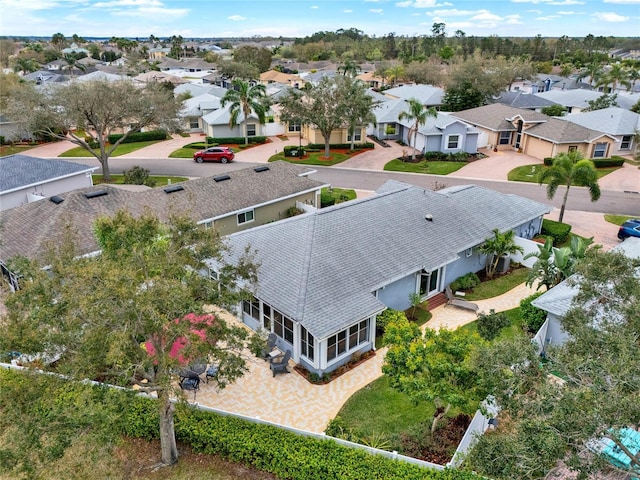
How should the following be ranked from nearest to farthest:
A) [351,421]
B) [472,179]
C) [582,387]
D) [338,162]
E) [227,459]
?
1. [582,387]
2. [227,459]
3. [351,421]
4. [472,179]
5. [338,162]

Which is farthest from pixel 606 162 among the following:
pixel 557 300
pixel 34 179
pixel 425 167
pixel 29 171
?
pixel 29 171

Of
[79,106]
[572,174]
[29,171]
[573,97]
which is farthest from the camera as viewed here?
[573,97]

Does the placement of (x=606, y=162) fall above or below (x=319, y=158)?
above

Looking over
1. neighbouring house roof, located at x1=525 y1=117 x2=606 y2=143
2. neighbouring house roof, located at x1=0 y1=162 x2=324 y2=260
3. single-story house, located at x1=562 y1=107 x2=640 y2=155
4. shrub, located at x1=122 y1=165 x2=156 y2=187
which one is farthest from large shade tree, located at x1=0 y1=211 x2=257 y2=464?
single-story house, located at x1=562 y1=107 x2=640 y2=155

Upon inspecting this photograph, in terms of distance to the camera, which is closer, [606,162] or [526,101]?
[606,162]

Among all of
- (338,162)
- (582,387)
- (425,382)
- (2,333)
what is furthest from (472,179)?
(2,333)

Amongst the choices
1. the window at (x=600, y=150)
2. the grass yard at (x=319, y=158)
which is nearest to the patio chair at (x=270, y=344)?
the grass yard at (x=319, y=158)

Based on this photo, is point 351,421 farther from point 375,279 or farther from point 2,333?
point 2,333

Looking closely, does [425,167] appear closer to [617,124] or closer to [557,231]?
[557,231]
